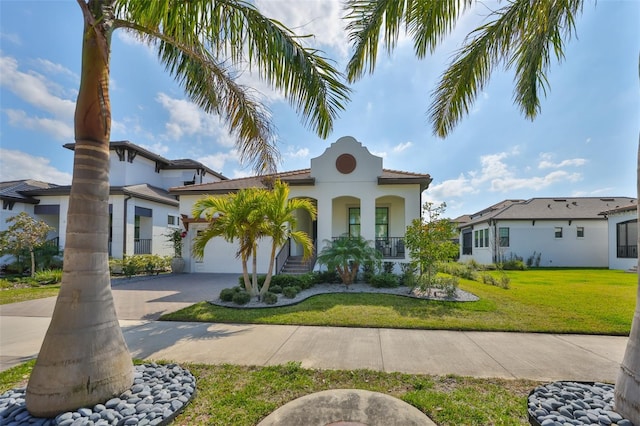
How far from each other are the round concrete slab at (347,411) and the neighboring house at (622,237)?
80.2 ft

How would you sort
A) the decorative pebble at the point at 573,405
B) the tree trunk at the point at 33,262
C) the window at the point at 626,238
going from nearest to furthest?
the decorative pebble at the point at 573,405 < the tree trunk at the point at 33,262 < the window at the point at 626,238

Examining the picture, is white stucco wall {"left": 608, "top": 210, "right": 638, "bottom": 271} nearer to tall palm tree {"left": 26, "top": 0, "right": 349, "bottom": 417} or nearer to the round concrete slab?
the round concrete slab

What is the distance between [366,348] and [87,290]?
4012mm

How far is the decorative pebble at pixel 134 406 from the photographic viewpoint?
2.73 metres

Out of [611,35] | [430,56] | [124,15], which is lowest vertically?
[124,15]

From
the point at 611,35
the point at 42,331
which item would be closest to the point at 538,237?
the point at 611,35

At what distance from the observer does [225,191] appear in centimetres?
1532

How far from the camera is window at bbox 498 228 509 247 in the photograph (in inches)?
930

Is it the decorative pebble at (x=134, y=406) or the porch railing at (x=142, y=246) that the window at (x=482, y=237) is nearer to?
the porch railing at (x=142, y=246)

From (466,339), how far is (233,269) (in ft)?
42.1

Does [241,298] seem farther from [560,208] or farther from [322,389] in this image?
[560,208]

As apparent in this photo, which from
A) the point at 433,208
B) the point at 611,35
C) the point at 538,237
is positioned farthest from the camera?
the point at 538,237

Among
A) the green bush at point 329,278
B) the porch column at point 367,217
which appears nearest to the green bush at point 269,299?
the green bush at point 329,278

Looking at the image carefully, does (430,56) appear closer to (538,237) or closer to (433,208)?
(433,208)
